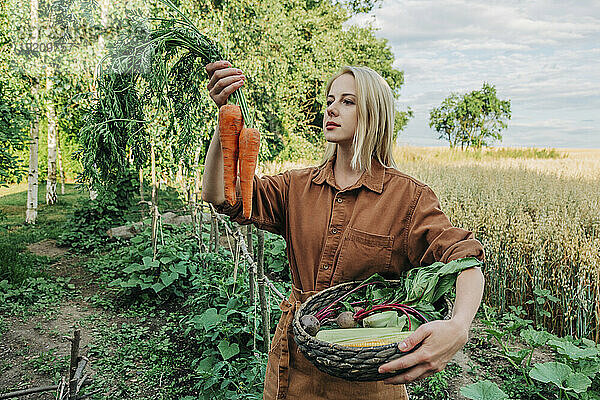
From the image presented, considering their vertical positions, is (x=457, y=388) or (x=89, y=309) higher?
(x=457, y=388)

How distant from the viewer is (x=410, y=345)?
99cm

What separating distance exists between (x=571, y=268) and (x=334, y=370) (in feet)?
12.0

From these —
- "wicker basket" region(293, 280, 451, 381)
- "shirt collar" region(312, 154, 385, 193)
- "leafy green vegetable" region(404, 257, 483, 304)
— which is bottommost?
"wicker basket" region(293, 280, 451, 381)

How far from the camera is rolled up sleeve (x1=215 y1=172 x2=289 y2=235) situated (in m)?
1.48

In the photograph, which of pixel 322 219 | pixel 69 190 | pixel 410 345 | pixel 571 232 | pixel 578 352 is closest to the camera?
pixel 410 345

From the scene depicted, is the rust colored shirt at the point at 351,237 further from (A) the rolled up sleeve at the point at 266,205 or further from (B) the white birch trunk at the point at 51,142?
(B) the white birch trunk at the point at 51,142

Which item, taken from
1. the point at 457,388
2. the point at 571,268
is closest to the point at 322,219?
the point at 457,388

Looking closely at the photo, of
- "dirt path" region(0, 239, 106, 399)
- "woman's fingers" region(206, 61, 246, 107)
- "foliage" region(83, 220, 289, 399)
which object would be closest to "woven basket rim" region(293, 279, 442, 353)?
"woman's fingers" region(206, 61, 246, 107)

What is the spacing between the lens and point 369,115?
1.38 metres

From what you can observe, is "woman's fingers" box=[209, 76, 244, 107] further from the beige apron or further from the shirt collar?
the beige apron

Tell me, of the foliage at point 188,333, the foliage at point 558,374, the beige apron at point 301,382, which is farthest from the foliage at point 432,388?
the beige apron at point 301,382

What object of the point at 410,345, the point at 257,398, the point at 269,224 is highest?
the point at 269,224

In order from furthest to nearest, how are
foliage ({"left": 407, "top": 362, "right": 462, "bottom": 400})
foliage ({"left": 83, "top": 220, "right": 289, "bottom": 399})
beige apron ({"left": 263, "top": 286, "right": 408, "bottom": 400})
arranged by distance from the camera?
foliage ({"left": 407, "top": 362, "right": 462, "bottom": 400})
foliage ({"left": 83, "top": 220, "right": 289, "bottom": 399})
beige apron ({"left": 263, "top": 286, "right": 408, "bottom": 400})

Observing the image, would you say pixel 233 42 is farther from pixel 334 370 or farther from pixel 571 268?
pixel 334 370
